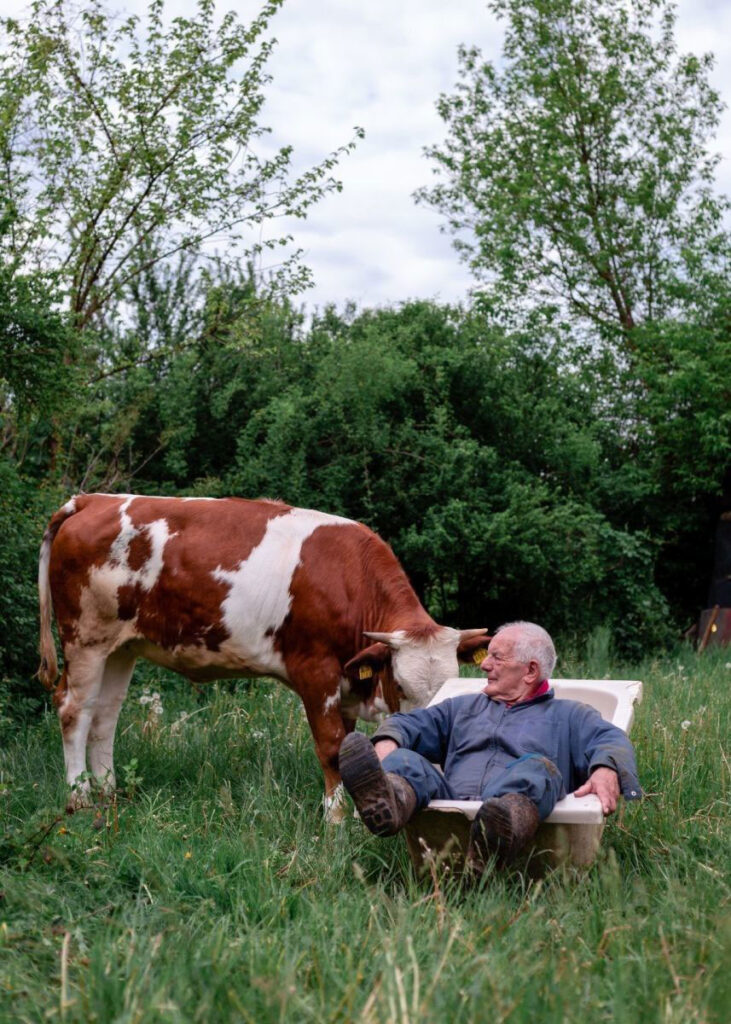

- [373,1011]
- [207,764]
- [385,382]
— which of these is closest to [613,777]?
[373,1011]

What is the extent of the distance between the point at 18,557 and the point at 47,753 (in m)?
1.73

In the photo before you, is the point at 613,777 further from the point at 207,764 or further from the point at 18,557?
the point at 18,557

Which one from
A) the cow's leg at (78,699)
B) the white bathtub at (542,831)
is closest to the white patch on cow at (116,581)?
the cow's leg at (78,699)

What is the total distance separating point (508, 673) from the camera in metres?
4.93

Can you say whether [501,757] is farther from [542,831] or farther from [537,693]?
[542,831]

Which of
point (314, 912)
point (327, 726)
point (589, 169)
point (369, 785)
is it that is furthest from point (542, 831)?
point (589, 169)

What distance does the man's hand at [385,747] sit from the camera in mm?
4699

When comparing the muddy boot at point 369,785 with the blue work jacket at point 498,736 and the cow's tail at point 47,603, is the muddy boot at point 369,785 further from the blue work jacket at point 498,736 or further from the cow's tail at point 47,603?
the cow's tail at point 47,603

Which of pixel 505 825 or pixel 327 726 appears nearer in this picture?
pixel 505 825

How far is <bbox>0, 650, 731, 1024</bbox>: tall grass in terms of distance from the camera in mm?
2916

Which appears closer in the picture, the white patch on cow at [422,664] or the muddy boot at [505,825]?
the muddy boot at [505,825]

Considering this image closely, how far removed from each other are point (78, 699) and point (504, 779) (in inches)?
117

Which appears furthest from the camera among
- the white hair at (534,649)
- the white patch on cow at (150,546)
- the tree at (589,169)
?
the tree at (589,169)

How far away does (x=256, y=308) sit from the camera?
1126 centimetres
